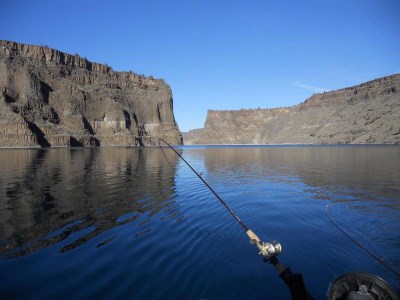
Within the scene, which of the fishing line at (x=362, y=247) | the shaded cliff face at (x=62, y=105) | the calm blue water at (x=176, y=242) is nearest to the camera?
the calm blue water at (x=176, y=242)

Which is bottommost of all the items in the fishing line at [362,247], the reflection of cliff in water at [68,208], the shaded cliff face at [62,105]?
the fishing line at [362,247]

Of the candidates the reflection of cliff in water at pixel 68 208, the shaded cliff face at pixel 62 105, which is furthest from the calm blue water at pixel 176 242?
the shaded cliff face at pixel 62 105

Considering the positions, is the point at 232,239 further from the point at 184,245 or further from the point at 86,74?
the point at 86,74

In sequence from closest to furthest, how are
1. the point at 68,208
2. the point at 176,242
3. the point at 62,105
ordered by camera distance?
the point at 176,242 < the point at 68,208 < the point at 62,105

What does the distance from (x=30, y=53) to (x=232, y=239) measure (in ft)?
610

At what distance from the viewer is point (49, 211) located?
41.3 feet

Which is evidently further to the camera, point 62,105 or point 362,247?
point 62,105

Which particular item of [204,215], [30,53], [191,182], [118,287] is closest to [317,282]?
[118,287]

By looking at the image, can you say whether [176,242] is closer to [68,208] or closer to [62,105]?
[68,208]

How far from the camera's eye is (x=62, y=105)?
148750mm

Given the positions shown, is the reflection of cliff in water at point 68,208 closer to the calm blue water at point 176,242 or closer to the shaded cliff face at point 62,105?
the calm blue water at point 176,242

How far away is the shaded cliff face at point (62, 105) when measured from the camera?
119062 mm

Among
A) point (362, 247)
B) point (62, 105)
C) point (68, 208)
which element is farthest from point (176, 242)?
point (62, 105)

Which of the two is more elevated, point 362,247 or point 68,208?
point 68,208
